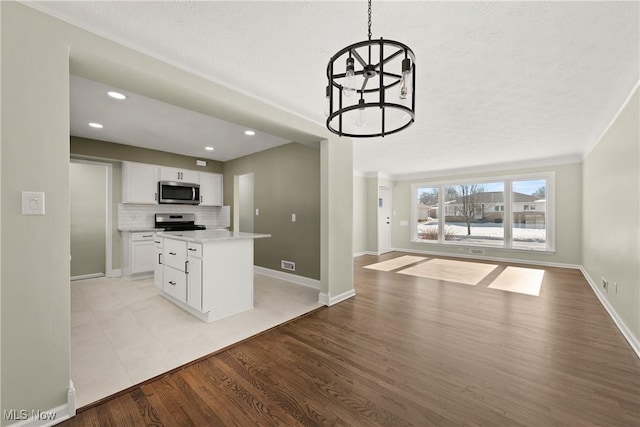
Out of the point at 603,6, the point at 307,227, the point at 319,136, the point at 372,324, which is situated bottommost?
the point at 372,324

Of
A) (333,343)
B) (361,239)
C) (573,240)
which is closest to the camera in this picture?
(333,343)

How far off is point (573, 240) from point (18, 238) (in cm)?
824

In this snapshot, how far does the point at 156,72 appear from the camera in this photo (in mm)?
2027

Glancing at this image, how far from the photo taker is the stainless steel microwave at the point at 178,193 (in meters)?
5.23

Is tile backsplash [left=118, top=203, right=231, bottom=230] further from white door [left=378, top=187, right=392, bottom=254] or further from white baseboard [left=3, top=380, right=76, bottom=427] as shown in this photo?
white door [left=378, top=187, right=392, bottom=254]

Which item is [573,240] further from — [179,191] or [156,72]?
[179,191]

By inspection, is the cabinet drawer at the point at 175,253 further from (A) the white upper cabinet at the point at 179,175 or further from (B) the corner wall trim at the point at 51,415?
(A) the white upper cabinet at the point at 179,175

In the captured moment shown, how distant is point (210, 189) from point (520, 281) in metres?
6.47

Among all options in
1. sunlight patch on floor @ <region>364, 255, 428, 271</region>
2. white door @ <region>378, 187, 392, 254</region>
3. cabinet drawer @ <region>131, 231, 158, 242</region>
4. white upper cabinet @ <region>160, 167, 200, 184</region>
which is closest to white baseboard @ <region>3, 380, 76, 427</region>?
cabinet drawer @ <region>131, 231, 158, 242</region>

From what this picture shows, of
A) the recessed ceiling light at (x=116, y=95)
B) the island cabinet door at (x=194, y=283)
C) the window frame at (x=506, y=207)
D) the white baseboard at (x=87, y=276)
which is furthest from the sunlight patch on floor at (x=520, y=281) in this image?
the white baseboard at (x=87, y=276)

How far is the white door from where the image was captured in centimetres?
816

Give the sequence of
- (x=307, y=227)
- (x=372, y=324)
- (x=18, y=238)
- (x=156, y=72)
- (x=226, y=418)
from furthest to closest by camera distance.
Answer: (x=307, y=227)
(x=372, y=324)
(x=156, y=72)
(x=226, y=418)
(x=18, y=238)

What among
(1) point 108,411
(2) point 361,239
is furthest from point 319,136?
(2) point 361,239

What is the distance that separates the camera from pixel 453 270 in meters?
5.55
